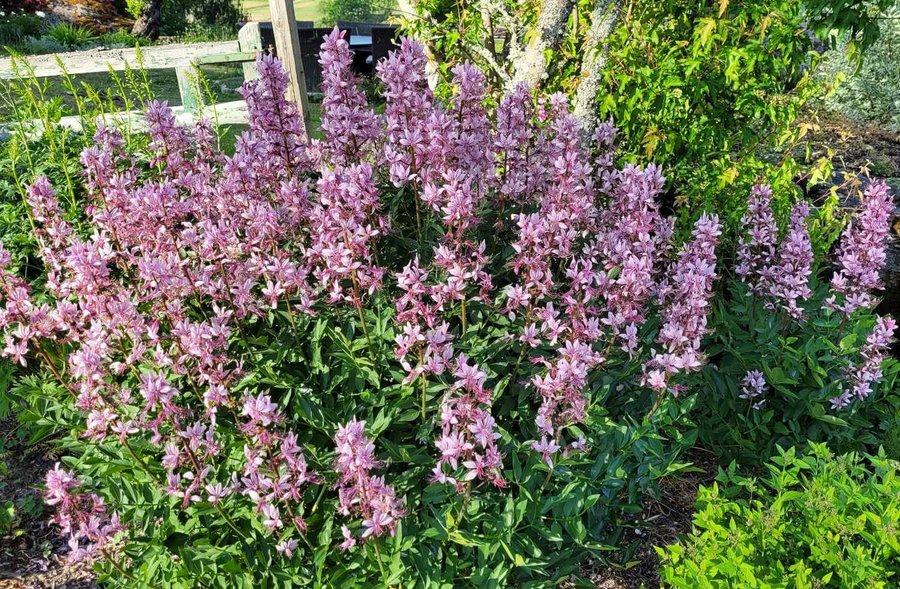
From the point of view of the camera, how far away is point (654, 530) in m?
3.68

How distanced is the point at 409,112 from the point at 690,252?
1.59m

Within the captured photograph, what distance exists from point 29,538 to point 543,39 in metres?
4.75

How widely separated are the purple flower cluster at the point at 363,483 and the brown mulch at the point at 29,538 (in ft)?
5.53

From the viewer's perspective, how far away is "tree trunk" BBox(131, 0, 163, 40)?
22.2 meters

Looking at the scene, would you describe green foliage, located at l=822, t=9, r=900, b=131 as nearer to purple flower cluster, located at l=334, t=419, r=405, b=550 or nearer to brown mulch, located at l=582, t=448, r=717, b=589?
brown mulch, located at l=582, t=448, r=717, b=589

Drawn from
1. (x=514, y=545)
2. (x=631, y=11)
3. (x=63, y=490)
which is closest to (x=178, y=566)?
(x=63, y=490)

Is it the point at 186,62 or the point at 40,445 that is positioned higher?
the point at 186,62

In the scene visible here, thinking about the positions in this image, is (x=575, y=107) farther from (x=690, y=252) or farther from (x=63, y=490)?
(x=63, y=490)

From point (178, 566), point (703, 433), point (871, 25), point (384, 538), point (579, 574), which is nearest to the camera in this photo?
point (384, 538)

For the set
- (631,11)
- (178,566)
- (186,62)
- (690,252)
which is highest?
(631,11)

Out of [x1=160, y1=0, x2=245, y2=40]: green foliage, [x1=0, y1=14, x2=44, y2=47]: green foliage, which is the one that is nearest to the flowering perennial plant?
[x1=0, y1=14, x2=44, y2=47]: green foliage

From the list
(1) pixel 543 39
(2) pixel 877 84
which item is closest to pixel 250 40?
(1) pixel 543 39

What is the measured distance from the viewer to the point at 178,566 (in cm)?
311

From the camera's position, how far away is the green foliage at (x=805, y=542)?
2.49m
